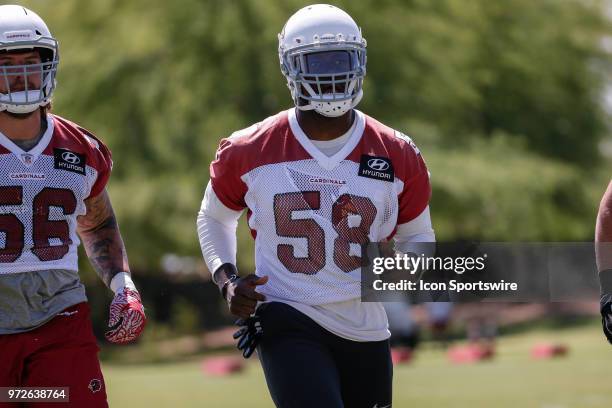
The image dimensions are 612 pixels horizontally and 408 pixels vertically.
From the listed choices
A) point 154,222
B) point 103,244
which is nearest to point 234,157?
point 103,244

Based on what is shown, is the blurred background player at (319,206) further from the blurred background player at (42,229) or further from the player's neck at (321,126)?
the blurred background player at (42,229)

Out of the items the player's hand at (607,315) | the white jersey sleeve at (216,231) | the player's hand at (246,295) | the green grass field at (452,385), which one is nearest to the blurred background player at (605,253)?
the player's hand at (607,315)

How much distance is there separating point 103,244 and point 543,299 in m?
2.32

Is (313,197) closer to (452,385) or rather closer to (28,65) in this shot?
(28,65)

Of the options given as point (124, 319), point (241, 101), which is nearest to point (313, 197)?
point (124, 319)

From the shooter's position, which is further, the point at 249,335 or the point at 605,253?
the point at 605,253

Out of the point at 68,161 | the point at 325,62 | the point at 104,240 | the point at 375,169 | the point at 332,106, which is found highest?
the point at 325,62

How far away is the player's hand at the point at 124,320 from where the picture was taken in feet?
15.7

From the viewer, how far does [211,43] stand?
25172 millimetres

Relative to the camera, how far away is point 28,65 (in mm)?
4758

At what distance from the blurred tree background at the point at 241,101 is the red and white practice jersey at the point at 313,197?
1760cm

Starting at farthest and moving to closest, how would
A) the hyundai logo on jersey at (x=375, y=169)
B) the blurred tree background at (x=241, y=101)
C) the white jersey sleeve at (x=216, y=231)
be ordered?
the blurred tree background at (x=241, y=101), the white jersey sleeve at (x=216, y=231), the hyundai logo on jersey at (x=375, y=169)

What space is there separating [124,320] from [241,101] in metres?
20.3

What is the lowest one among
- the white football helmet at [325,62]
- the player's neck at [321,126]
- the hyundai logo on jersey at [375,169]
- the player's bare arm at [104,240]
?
the player's bare arm at [104,240]
